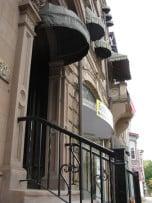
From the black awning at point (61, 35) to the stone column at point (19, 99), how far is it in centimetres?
60

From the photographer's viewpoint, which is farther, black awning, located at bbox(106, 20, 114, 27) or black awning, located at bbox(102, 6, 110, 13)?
black awning, located at bbox(106, 20, 114, 27)

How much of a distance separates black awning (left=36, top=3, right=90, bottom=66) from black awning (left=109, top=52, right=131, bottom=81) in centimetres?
852

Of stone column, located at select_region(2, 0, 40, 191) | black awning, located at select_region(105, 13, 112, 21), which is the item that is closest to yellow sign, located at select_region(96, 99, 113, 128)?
stone column, located at select_region(2, 0, 40, 191)

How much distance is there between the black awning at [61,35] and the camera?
6105 mm

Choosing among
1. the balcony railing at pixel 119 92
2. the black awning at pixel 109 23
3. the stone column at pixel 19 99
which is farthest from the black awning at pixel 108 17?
the stone column at pixel 19 99

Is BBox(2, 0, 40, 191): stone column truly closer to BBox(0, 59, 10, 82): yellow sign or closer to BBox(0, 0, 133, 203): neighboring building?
BBox(0, 0, 133, 203): neighboring building

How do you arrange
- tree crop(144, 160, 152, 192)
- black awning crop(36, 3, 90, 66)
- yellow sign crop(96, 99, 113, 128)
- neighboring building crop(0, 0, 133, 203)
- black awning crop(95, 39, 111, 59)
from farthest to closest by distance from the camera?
tree crop(144, 160, 152, 192), black awning crop(95, 39, 111, 59), yellow sign crop(96, 99, 113, 128), black awning crop(36, 3, 90, 66), neighboring building crop(0, 0, 133, 203)

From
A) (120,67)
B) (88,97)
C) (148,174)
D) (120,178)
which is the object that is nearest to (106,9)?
(120,67)

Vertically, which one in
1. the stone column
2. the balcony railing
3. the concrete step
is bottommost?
the concrete step

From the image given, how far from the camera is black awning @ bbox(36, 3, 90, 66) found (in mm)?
6105

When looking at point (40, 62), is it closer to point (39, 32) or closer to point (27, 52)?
point (39, 32)

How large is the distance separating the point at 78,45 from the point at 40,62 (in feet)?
3.82

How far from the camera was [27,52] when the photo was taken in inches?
206

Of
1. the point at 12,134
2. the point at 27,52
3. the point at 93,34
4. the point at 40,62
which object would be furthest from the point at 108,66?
the point at 12,134
